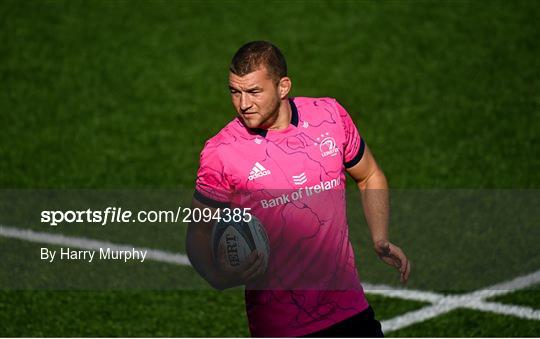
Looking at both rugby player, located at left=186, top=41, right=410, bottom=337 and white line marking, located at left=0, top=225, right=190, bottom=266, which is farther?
white line marking, located at left=0, top=225, right=190, bottom=266

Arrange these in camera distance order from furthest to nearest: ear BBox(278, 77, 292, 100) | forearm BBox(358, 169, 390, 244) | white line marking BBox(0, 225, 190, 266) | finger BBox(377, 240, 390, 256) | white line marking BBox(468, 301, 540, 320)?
white line marking BBox(0, 225, 190, 266) → white line marking BBox(468, 301, 540, 320) → forearm BBox(358, 169, 390, 244) → finger BBox(377, 240, 390, 256) → ear BBox(278, 77, 292, 100)

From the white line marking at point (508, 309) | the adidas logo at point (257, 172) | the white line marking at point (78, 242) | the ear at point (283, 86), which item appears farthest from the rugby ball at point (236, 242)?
the white line marking at point (78, 242)

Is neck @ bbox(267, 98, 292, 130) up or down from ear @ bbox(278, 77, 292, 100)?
down

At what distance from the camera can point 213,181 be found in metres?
5.30

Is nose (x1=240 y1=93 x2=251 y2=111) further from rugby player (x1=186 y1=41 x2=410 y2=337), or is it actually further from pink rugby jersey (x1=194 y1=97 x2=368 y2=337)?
pink rugby jersey (x1=194 y1=97 x2=368 y2=337)

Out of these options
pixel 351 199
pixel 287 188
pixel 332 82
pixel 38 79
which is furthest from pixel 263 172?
pixel 38 79

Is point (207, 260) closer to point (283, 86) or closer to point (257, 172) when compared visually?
point (257, 172)

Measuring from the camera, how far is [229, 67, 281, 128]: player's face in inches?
209

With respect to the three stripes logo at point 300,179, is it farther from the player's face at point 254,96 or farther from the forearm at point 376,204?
the forearm at point 376,204

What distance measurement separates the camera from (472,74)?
12.3m

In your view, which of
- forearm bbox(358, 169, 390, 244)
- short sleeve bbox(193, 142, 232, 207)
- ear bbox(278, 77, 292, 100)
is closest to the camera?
short sleeve bbox(193, 142, 232, 207)

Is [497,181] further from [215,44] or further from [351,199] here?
[215,44]

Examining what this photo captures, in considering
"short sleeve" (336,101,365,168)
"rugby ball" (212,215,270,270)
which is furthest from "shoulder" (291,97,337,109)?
"rugby ball" (212,215,270,270)

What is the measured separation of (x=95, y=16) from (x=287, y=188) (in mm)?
9562
